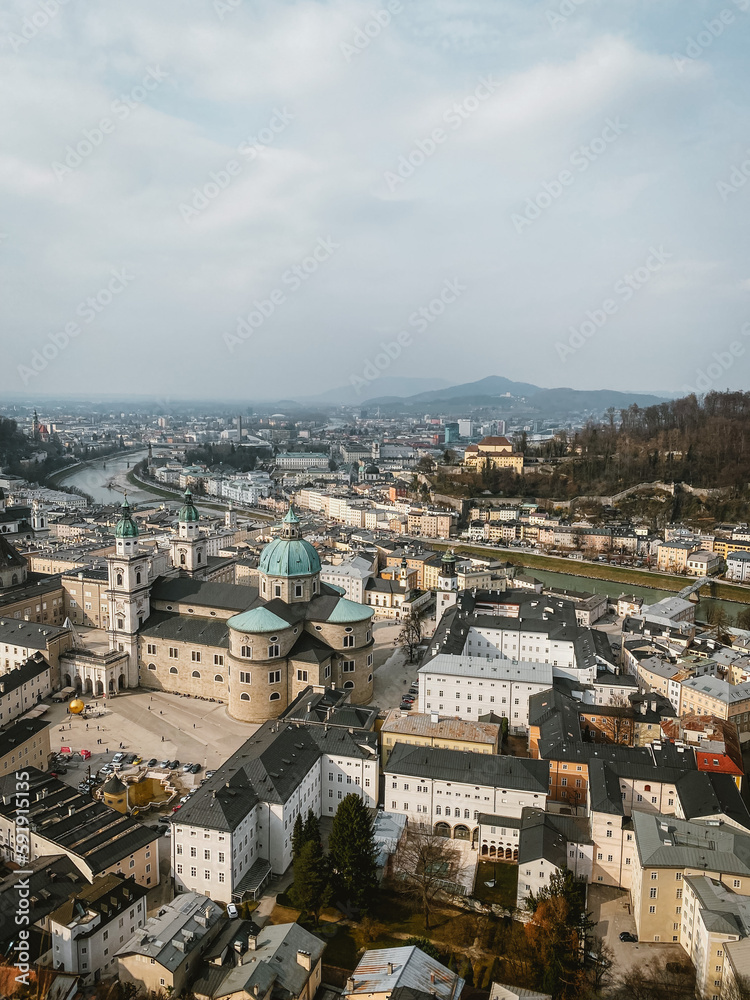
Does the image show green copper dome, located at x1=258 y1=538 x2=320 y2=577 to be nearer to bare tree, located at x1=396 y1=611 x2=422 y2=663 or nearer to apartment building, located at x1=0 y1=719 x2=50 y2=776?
bare tree, located at x1=396 y1=611 x2=422 y2=663

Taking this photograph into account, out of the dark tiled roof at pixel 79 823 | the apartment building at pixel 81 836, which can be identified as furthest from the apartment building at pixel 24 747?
the apartment building at pixel 81 836

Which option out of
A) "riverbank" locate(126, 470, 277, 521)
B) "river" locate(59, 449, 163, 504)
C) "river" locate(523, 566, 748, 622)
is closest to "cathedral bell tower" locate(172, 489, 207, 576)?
"river" locate(523, 566, 748, 622)

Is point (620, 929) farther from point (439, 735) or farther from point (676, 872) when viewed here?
point (439, 735)

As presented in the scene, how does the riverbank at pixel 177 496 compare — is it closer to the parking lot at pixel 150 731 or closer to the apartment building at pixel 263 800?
the parking lot at pixel 150 731

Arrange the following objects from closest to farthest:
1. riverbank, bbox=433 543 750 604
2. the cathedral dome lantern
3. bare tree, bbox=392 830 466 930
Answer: bare tree, bbox=392 830 466 930
the cathedral dome lantern
riverbank, bbox=433 543 750 604

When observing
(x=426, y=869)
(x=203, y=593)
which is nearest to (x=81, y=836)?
(x=426, y=869)
